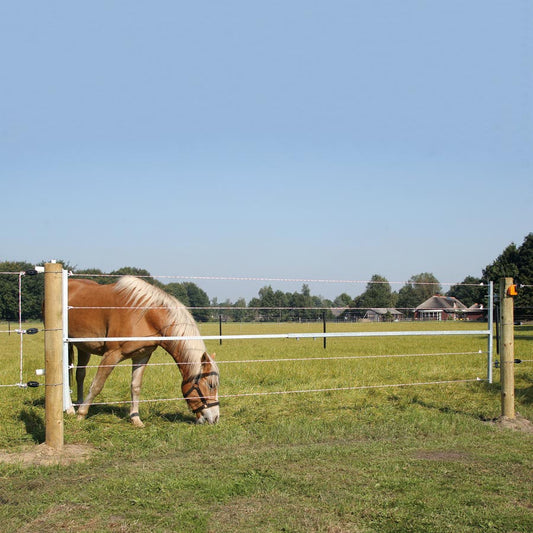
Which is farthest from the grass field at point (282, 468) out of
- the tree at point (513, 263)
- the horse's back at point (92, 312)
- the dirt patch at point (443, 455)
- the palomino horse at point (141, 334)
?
the tree at point (513, 263)

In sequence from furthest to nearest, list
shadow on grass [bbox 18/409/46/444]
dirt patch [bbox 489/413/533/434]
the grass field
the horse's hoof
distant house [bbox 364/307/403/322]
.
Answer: distant house [bbox 364/307/403/322]
the horse's hoof
dirt patch [bbox 489/413/533/434]
shadow on grass [bbox 18/409/46/444]
the grass field

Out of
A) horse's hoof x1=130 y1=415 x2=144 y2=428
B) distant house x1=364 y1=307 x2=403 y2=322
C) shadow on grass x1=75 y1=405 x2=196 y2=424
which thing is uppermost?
distant house x1=364 y1=307 x2=403 y2=322

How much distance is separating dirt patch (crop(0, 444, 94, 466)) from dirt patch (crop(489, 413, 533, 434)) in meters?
4.49

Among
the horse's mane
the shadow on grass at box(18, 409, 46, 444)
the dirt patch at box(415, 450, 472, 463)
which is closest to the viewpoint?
the dirt patch at box(415, 450, 472, 463)

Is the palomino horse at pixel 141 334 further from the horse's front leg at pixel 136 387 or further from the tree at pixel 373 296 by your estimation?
the tree at pixel 373 296

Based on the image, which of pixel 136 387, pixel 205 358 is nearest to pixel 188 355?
pixel 205 358

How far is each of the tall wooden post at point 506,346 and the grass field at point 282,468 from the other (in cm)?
41

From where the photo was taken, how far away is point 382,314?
7.93 metres

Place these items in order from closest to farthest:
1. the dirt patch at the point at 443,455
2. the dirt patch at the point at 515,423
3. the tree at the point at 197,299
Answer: the dirt patch at the point at 443,455 < the dirt patch at the point at 515,423 < the tree at the point at 197,299

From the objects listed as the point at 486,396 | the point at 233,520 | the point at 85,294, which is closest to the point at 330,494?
the point at 233,520

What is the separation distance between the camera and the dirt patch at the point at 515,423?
5.87m

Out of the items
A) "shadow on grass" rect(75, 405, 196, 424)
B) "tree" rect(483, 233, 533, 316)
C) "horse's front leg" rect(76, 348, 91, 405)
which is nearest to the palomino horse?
"shadow on grass" rect(75, 405, 196, 424)

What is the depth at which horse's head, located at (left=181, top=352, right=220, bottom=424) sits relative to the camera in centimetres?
625

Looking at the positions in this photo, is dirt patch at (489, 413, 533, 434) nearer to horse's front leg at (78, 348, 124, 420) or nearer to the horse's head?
the horse's head
